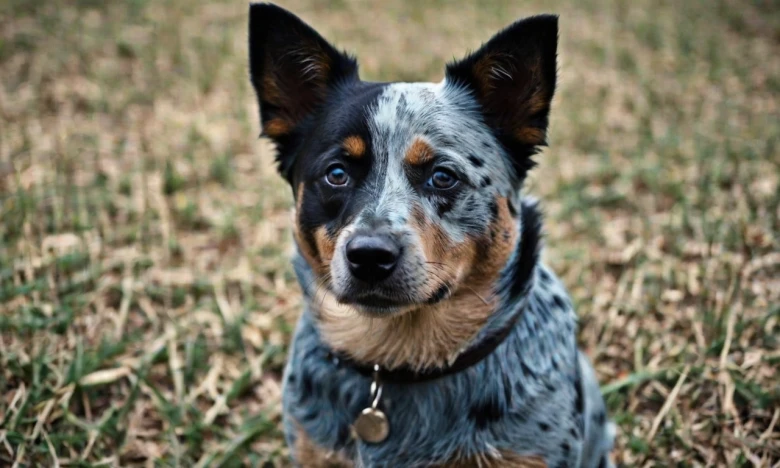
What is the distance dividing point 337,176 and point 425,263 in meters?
0.54

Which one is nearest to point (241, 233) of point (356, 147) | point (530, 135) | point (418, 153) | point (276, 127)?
point (276, 127)

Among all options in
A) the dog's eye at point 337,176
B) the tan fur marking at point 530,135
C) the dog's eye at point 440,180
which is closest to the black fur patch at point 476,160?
the dog's eye at point 440,180

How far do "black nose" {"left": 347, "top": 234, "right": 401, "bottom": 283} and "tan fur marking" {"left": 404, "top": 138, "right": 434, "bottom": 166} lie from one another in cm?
41

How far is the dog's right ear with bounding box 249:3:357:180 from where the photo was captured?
2.82 m

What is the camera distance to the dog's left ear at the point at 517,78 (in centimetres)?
265

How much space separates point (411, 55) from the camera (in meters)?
7.83

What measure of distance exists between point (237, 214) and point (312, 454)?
2744 mm

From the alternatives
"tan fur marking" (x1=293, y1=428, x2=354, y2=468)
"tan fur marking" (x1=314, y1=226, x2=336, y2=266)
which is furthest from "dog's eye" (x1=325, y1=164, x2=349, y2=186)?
"tan fur marking" (x1=293, y1=428, x2=354, y2=468)

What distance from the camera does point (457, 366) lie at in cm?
276

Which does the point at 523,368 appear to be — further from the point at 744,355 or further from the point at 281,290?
the point at 281,290

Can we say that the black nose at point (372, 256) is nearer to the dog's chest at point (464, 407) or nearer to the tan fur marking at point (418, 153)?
the tan fur marking at point (418, 153)

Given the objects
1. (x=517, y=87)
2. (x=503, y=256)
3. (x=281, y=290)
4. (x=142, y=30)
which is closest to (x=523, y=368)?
(x=503, y=256)

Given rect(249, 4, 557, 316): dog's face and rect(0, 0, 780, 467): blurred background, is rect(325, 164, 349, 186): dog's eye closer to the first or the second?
rect(249, 4, 557, 316): dog's face

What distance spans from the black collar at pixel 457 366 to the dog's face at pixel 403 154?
23cm
